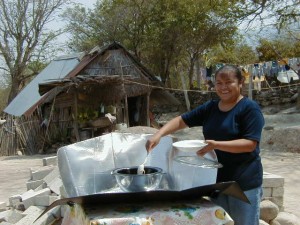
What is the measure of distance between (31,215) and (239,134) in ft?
11.8

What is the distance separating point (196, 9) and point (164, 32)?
195 centimetres

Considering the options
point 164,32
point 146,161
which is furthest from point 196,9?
point 146,161

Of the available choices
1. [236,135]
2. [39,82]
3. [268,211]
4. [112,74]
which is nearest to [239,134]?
[236,135]

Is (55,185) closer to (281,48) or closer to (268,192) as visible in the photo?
(268,192)

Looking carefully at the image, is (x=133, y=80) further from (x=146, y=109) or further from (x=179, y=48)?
(x=179, y=48)

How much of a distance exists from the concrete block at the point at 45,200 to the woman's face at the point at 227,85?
3447 mm

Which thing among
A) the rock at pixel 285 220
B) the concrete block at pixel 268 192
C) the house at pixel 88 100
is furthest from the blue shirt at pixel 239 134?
the house at pixel 88 100

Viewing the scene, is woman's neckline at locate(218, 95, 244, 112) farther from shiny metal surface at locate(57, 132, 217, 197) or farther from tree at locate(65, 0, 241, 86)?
tree at locate(65, 0, 241, 86)

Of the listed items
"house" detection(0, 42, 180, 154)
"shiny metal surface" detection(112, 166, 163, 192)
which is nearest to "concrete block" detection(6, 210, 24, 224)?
"shiny metal surface" detection(112, 166, 163, 192)

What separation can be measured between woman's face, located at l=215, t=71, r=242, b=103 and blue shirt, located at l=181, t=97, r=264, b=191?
7cm

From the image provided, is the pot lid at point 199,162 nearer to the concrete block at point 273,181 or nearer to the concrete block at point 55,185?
the concrete block at point 273,181

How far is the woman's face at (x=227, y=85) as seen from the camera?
2588 mm

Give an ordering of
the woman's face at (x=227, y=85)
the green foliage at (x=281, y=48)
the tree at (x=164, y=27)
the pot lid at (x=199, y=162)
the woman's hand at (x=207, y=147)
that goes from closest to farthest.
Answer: the woman's hand at (x=207, y=147), the pot lid at (x=199, y=162), the woman's face at (x=227, y=85), the tree at (x=164, y=27), the green foliage at (x=281, y=48)

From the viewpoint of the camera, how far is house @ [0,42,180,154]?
1381 centimetres
